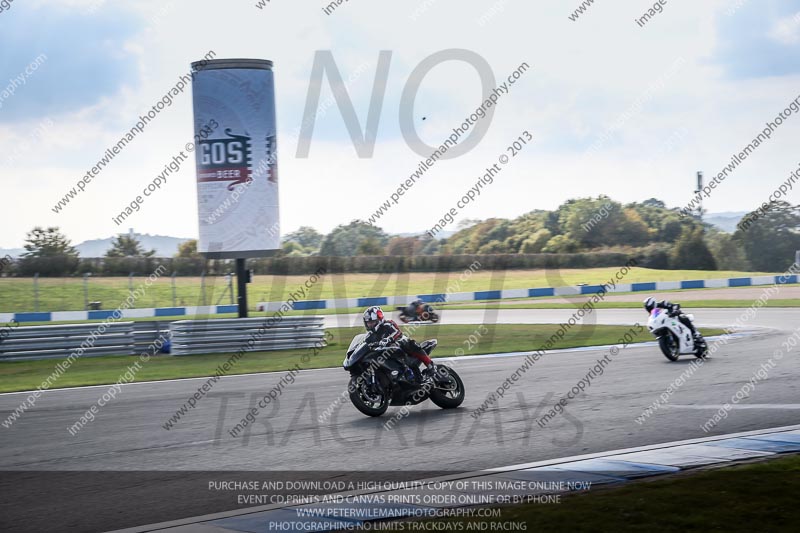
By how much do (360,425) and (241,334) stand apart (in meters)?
13.5

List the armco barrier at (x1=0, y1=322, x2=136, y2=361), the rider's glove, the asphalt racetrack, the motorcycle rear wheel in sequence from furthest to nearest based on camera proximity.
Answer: the armco barrier at (x1=0, y1=322, x2=136, y2=361)
the motorcycle rear wheel
the rider's glove
the asphalt racetrack

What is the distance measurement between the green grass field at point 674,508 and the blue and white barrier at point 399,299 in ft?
111

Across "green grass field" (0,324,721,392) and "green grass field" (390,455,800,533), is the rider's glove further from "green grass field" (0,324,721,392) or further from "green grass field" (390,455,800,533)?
"green grass field" (0,324,721,392)

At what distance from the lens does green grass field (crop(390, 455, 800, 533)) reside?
6.31 metres

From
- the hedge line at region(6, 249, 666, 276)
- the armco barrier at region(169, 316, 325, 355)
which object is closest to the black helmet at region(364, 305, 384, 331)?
the armco barrier at region(169, 316, 325, 355)

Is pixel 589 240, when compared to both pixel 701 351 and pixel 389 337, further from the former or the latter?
pixel 389 337

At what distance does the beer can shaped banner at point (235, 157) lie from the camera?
25.6m

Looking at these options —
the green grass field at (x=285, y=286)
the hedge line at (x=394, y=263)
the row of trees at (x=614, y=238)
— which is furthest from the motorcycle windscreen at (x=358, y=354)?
the row of trees at (x=614, y=238)

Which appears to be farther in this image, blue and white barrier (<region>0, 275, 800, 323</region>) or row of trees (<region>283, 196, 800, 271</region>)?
row of trees (<region>283, 196, 800, 271</region>)

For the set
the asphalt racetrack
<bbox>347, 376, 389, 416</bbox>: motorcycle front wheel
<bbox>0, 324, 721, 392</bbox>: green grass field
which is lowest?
<bbox>0, 324, 721, 392</bbox>: green grass field

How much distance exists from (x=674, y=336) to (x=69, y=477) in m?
13.0

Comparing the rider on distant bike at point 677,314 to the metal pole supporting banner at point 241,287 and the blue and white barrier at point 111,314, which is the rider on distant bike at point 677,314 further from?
the blue and white barrier at point 111,314

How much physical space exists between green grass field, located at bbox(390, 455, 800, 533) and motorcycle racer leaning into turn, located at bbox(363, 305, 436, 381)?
5.03 m

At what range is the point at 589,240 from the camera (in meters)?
72.6
